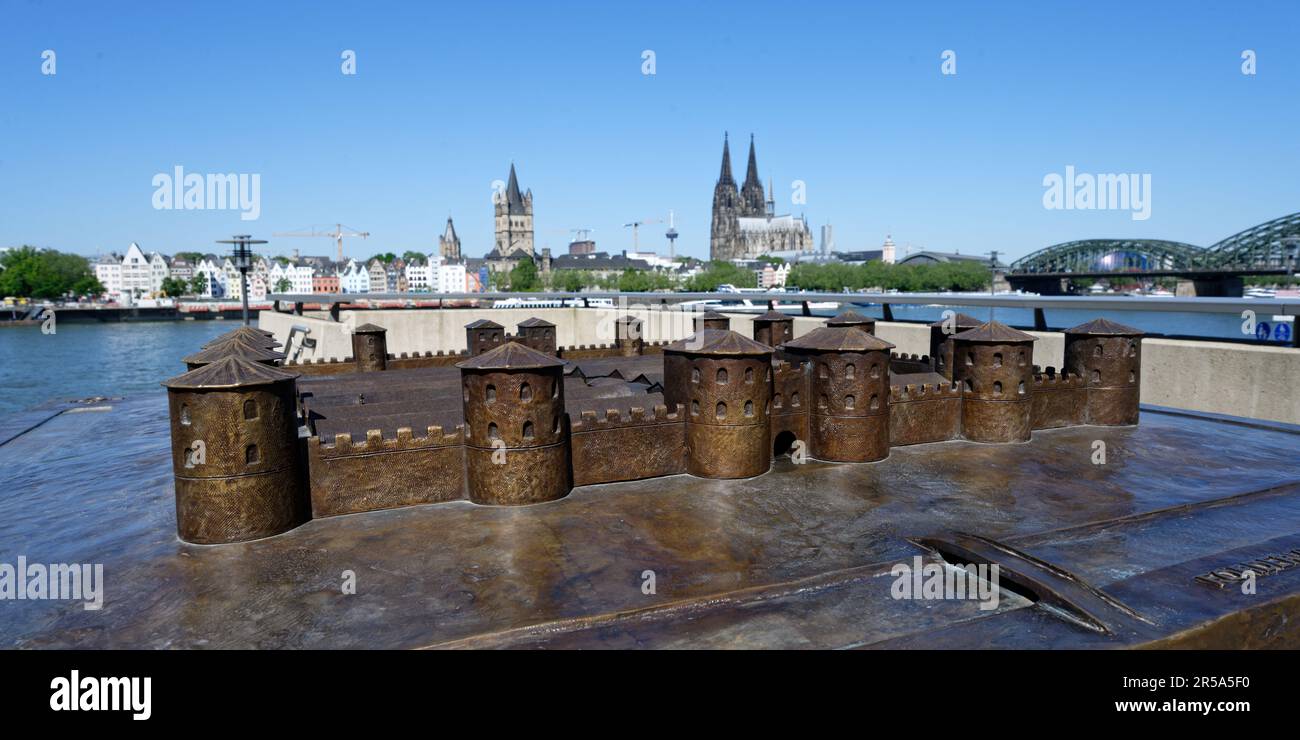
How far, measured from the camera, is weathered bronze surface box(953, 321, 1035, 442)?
25.0 meters

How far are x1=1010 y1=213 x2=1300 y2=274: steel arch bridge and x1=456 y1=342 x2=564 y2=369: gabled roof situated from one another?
141574 millimetres

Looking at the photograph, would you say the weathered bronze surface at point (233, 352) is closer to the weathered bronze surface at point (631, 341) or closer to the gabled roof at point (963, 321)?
the weathered bronze surface at point (631, 341)

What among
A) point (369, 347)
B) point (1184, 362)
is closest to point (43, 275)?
point (369, 347)

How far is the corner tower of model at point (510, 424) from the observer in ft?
61.2

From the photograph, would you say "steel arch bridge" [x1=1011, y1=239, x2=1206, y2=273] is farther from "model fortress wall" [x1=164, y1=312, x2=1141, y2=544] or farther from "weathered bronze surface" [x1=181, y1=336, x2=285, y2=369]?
"weathered bronze surface" [x1=181, y1=336, x2=285, y2=369]

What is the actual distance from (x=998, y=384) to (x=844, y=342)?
20.7 ft

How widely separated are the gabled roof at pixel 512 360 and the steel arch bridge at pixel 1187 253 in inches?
5574

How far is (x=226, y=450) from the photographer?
16.2 metres

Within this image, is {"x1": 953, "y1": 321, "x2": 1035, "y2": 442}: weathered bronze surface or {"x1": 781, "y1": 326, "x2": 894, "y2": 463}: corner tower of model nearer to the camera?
{"x1": 781, "y1": 326, "x2": 894, "y2": 463}: corner tower of model

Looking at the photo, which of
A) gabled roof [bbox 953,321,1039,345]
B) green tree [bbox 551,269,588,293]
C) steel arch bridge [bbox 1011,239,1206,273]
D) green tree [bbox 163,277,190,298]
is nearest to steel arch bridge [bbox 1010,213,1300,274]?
steel arch bridge [bbox 1011,239,1206,273]

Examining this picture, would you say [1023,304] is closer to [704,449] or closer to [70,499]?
[704,449]

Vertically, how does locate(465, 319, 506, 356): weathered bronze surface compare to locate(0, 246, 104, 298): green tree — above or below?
below
